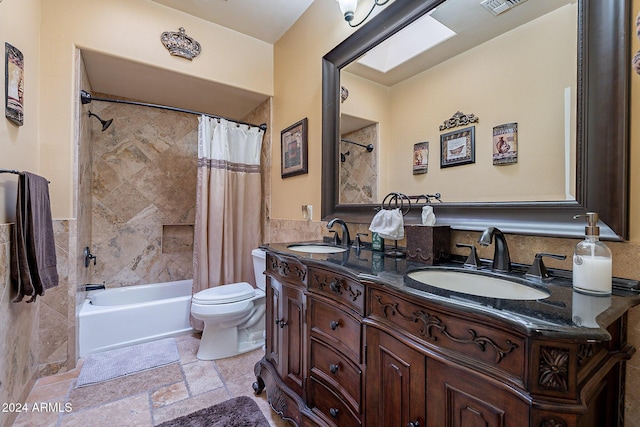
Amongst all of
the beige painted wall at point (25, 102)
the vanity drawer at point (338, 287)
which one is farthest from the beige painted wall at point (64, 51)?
the vanity drawer at point (338, 287)

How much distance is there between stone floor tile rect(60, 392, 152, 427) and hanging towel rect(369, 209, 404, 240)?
1563 mm

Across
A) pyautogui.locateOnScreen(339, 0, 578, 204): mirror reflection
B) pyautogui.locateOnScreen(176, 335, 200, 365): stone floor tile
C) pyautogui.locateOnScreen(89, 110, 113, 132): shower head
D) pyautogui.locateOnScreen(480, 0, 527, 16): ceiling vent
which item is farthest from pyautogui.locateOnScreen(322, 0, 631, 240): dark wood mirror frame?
pyautogui.locateOnScreen(89, 110, 113, 132): shower head

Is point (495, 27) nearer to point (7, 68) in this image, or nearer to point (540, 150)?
point (540, 150)

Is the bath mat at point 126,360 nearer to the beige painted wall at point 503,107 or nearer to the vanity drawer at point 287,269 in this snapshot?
the vanity drawer at point 287,269

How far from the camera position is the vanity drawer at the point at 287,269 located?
1.31 m

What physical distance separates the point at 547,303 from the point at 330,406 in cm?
89

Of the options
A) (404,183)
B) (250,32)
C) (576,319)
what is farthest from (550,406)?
(250,32)

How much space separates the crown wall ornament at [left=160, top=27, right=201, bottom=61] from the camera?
2.24m

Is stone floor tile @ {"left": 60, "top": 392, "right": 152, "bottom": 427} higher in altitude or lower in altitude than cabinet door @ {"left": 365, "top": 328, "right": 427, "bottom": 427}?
lower

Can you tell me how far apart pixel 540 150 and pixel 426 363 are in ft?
2.79

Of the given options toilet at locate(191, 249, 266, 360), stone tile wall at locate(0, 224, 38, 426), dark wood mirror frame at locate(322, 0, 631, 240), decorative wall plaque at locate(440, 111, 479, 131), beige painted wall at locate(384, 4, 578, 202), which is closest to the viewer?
dark wood mirror frame at locate(322, 0, 631, 240)

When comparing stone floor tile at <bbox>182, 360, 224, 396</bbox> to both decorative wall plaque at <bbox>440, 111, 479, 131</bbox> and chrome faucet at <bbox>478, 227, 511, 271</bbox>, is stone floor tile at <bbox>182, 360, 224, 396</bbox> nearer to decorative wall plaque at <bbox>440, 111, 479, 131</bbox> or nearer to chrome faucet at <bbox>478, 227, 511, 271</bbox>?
chrome faucet at <bbox>478, 227, 511, 271</bbox>

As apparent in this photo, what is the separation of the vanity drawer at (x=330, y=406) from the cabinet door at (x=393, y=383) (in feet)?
0.41

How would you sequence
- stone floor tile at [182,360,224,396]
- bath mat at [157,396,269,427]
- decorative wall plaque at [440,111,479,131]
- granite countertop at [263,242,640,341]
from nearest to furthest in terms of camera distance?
granite countertop at [263,242,640,341] < decorative wall plaque at [440,111,479,131] < bath mat at [157,396,269,427] < stone floor tile at [182,360,224,396]
